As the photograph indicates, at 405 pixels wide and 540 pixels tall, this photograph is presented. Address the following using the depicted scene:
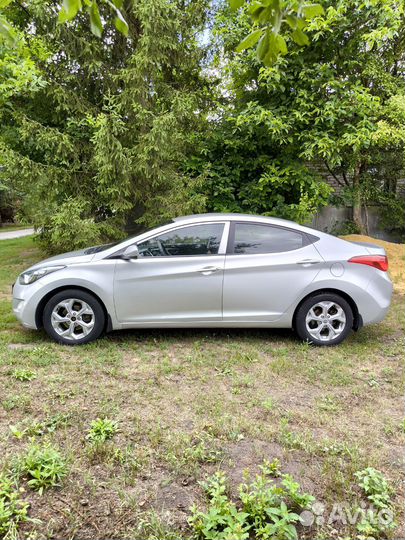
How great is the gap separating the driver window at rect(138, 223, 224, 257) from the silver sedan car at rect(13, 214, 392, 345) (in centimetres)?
1

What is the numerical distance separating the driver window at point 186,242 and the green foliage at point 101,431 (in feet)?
6.19

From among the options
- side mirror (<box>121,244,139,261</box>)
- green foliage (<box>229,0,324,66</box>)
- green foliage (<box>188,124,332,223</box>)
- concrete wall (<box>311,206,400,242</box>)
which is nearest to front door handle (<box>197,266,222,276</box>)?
side mirror (<box>121,244,139,261</box>)

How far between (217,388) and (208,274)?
1231 millimetres

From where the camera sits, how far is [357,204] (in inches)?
384

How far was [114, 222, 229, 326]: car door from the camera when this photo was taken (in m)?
4.02

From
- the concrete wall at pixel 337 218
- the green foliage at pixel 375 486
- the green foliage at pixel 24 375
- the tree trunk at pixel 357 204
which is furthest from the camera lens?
the concrete wall at pixel 337 218

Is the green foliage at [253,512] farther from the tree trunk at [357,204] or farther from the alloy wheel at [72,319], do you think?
the tree trunk at [357,204]

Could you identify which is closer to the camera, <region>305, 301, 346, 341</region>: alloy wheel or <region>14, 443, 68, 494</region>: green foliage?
<region>14, 443, 68, 494</region>: green foliage

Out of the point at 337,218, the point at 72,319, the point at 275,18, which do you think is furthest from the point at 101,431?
the point at 337,218

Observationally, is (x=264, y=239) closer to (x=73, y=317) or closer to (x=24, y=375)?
(x=73, y=317)

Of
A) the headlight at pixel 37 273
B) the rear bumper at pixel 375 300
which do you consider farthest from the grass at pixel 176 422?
the headlight at pixel 37 273

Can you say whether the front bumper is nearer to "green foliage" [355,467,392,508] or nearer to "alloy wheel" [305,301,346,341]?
"alloy wheel" [305,301,346,341]

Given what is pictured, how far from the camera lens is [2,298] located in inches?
238

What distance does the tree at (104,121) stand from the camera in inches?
257
